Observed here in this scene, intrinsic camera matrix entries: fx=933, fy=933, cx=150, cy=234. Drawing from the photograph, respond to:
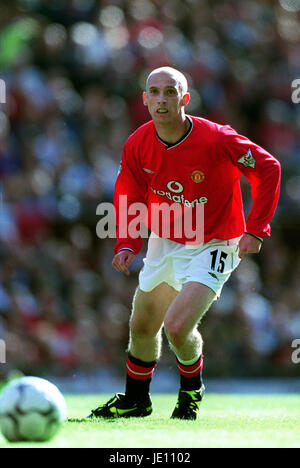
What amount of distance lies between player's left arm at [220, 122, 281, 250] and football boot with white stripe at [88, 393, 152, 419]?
147cm

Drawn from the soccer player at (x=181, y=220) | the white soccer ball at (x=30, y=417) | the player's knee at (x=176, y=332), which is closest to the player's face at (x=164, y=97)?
the soccer player at (x=181, y=220)

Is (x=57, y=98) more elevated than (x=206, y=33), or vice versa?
(x=206, y=33)

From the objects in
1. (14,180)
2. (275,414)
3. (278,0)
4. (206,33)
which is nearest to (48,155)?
(14,180)

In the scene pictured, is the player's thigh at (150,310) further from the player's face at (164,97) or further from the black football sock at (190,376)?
the player's face at (164,97)

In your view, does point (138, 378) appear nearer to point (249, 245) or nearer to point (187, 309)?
point (187, 309)

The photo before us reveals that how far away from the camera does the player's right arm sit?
6.98 metres

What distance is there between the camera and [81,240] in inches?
566

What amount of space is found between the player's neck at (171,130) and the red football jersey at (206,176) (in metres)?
0.04

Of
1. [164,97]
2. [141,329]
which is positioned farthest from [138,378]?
[164,97]

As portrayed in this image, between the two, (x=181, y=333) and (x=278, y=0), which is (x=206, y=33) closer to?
(x=278, y=0)

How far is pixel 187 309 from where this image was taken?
649 centimetres

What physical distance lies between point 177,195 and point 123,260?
623 mm

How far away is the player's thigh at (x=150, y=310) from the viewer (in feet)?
22.6

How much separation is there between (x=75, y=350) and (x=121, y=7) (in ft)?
20.7
